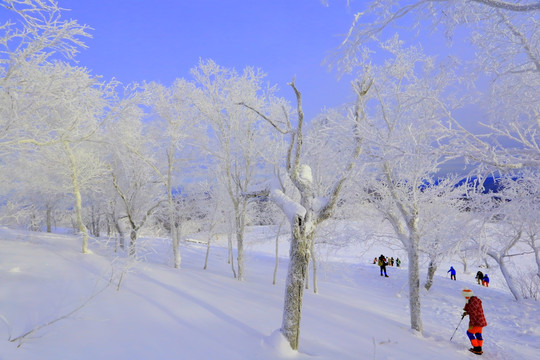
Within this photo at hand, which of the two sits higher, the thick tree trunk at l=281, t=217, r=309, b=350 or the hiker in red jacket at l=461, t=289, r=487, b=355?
the thick tree trunk at l=281, t=217, r=309, b=350

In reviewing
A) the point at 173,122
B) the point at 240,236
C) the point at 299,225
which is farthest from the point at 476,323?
the point at 173,122

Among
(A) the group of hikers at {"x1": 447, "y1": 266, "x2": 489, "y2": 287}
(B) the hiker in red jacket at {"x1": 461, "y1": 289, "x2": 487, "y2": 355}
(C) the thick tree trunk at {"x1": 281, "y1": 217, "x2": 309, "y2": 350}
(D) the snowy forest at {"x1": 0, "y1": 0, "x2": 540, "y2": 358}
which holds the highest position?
(D) the snowy forest at {"x1": 0, "y1": 0, "x2": 540, "y2": 358}

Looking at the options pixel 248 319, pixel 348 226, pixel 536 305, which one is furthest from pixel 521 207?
pixel 536 305

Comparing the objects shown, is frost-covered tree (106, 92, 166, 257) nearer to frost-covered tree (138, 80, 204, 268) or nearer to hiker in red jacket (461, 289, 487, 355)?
frost-covered tree (138, 80, 204, 268)

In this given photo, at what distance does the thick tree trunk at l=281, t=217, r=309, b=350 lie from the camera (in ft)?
18.1

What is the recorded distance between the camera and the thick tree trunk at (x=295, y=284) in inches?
217

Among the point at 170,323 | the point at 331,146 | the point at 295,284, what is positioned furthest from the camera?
the point at 331,146

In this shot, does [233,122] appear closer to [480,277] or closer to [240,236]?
[240,236]

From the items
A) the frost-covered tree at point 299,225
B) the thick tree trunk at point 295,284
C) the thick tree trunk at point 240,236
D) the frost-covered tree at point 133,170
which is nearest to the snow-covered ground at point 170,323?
the thick tree trunk at point 295,284

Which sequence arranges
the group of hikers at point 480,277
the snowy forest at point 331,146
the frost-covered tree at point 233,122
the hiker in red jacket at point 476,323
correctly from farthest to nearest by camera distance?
the group of hikers at point 480,277, the frost-covered tree at point 233,122, the hiker in red jacket at point 476,323, the snowy forest at point 331,146

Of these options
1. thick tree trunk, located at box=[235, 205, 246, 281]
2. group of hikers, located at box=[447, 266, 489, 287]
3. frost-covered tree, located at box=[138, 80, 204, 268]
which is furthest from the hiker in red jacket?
group of hikers, located at box=[447, 266, 489, 287]

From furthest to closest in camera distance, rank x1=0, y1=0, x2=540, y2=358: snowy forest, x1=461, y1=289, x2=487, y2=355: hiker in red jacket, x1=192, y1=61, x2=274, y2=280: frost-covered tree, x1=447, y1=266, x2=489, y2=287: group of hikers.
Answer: x1=447, y1=266, x2=489, y2=287: group of hikers, x1=192, y1=61, x2=274, y2=280: frost-covered tree, x1=461, y1=289, x2=487, y2=355: hiker in red jacket, x1=0, y1=0, x2=540, y2=358: snowy forest

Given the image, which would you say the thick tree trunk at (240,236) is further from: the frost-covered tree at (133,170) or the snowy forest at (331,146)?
the frost-covered tree at (133,170)

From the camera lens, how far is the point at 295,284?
18.7ft
